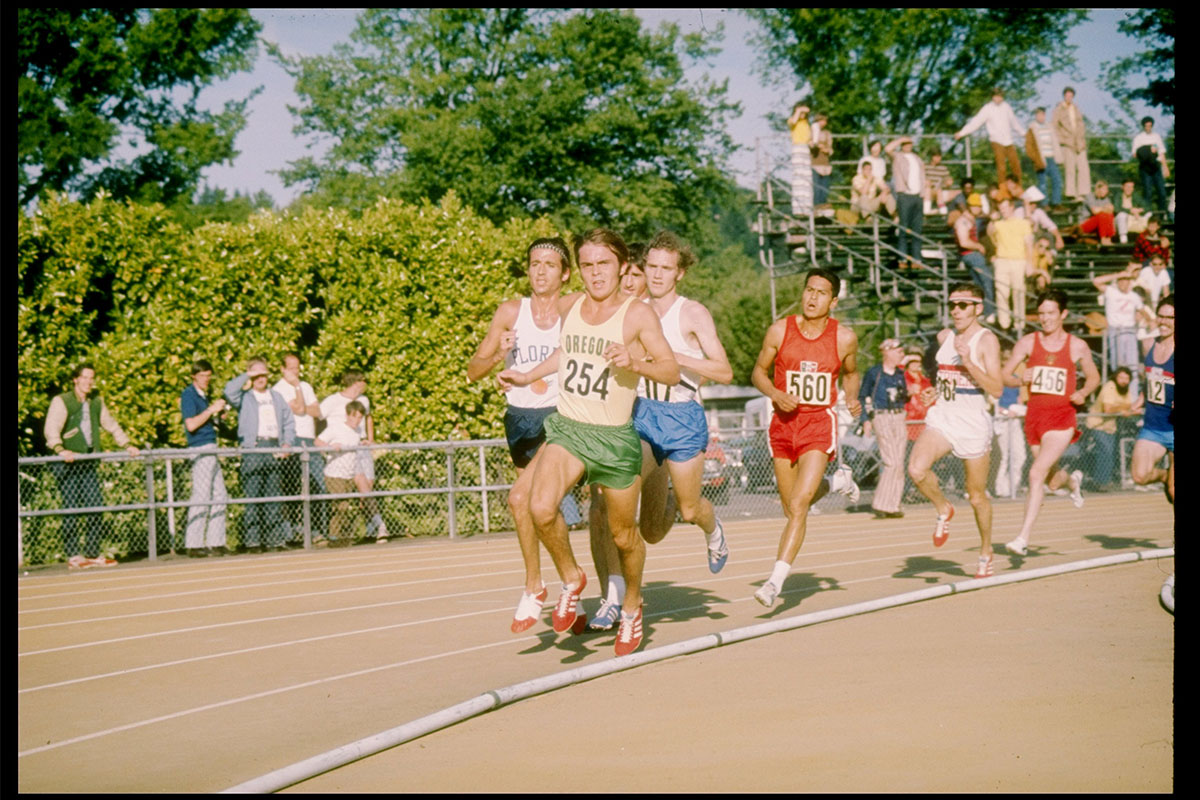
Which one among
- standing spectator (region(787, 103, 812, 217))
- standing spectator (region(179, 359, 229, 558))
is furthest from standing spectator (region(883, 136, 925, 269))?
standing spectator (region(179, 359, 229, 558))

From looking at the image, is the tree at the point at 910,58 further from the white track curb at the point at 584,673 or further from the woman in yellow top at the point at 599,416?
the woman in yellow top at the point at 599,416

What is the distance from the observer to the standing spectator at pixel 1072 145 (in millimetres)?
26859

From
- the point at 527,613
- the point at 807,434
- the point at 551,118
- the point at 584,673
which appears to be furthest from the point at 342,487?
the point at 551,118

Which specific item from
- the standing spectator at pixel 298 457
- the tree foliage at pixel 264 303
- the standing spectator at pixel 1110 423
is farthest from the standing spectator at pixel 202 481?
the standing spectator at pixel 1110 423

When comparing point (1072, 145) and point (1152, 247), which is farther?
point (1072, 145)

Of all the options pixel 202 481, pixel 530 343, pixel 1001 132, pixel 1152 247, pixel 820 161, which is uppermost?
pixel 1001 132

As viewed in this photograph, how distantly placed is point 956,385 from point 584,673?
221 inches

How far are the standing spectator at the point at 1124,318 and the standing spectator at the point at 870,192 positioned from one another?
4.56 m

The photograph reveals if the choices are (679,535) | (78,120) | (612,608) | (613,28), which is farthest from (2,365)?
(613,28)

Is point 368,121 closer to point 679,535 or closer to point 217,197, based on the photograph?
point 217,197

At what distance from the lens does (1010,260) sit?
23109 millimetres

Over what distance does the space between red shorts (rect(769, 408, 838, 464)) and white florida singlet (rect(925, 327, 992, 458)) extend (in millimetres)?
2034

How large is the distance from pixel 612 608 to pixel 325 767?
382 cm

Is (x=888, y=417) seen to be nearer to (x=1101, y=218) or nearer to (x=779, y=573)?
(x=779, y=573)
